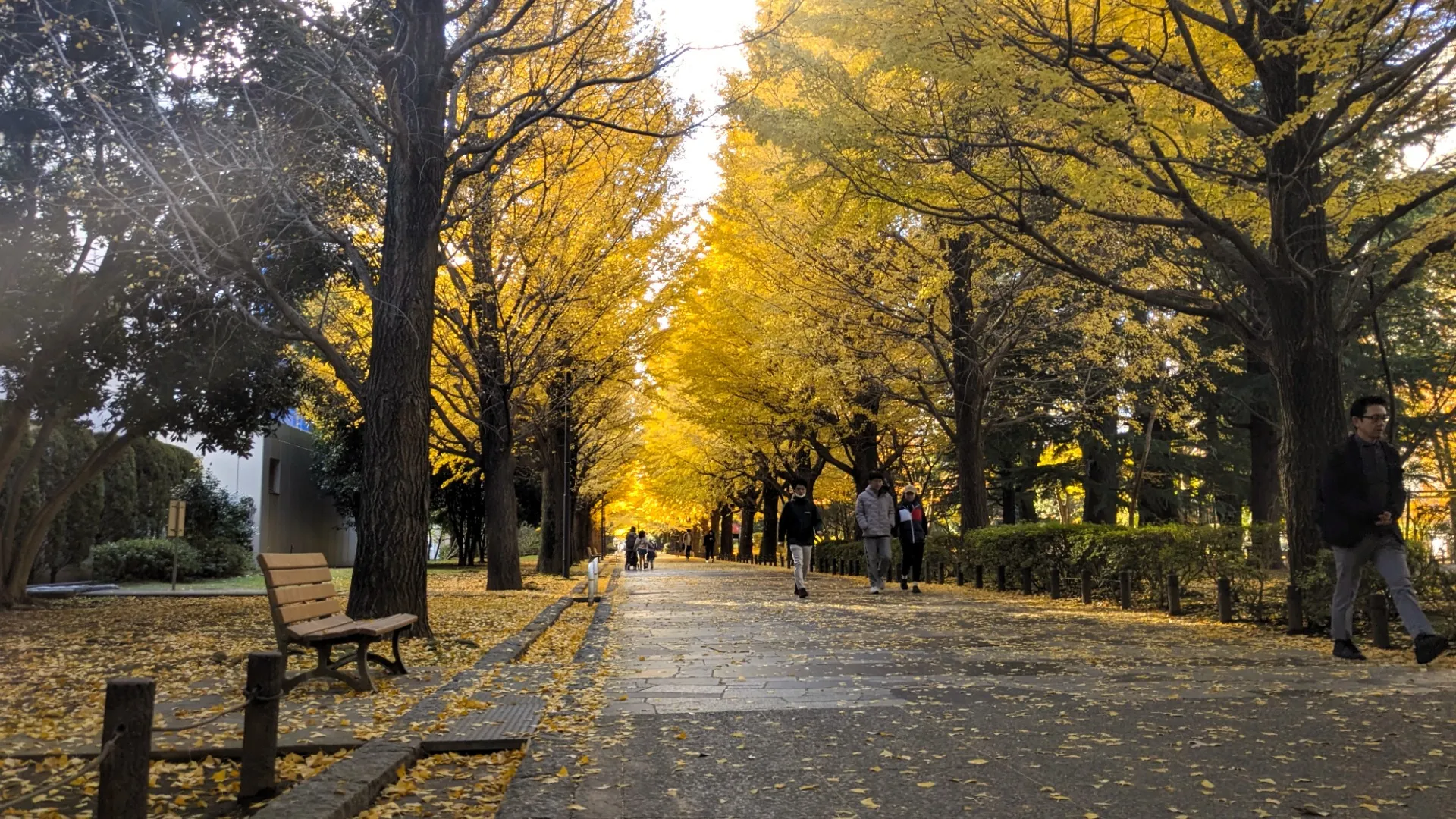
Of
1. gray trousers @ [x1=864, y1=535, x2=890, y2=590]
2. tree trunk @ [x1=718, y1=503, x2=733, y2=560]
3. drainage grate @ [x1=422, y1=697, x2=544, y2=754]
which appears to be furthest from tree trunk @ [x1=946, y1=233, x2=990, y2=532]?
tree trunk @ [x1=718, y1=503, x2=733, y2=560]

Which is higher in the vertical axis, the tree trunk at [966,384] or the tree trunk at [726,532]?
the tree trunk at [966,384]

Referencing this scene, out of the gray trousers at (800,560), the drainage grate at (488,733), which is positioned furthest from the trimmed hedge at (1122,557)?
the drainage grate at (488,733)

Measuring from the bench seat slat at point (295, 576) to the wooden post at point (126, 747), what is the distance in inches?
92.4

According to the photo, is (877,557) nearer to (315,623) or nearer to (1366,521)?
(1366,521)

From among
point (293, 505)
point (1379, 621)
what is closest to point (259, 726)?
point (1379, 621)

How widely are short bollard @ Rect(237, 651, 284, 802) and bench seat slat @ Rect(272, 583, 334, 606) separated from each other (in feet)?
6.54

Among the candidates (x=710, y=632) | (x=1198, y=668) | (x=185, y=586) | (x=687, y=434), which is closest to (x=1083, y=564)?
(x=710, y=632)

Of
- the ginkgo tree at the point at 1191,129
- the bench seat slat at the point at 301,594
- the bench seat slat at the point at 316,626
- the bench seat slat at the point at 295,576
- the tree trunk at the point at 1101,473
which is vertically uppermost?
the ginkgo tree at the point at 1191,129

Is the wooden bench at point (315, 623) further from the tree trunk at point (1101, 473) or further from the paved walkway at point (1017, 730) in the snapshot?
the tree trunk at point (1101, 473)

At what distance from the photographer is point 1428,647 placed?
21.5ft

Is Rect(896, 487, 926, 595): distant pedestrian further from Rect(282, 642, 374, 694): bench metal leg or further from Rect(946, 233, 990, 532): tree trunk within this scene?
Rect(282, 642, 374, 694): bench metal leg

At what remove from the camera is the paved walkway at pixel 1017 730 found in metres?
3.60

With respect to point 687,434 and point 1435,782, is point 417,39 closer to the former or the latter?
point 1435,782

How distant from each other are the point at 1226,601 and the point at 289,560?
8.49 meters
